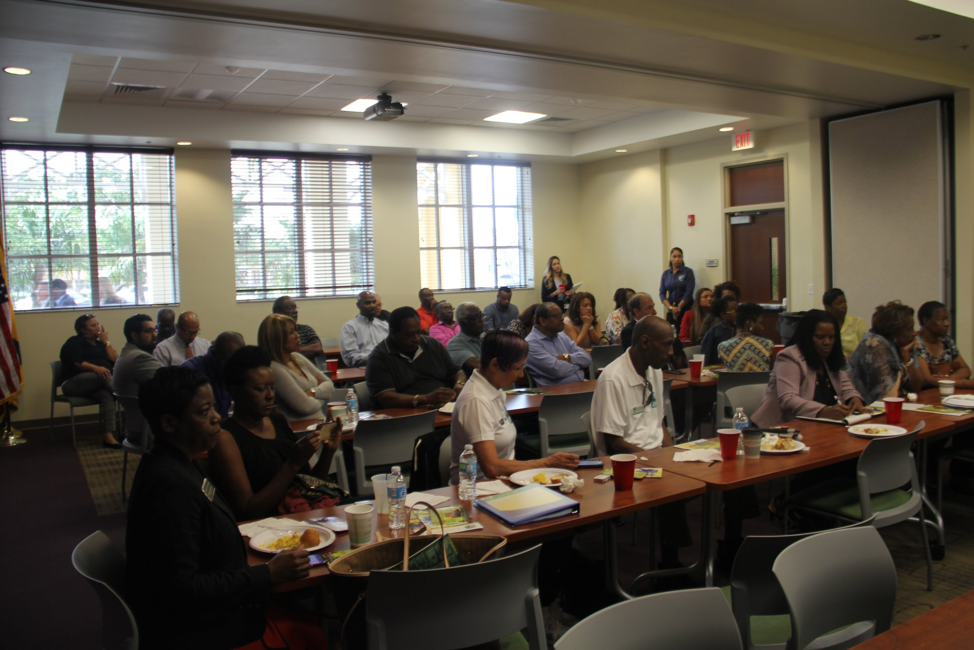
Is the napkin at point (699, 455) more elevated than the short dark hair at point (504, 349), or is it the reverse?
the short dark hair at point (504, 349)

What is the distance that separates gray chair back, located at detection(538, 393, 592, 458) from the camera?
4445 mm

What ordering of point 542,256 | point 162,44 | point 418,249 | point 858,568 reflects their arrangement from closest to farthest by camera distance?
point 858,568 < point 162,44 < point 418,249 < point 542,256

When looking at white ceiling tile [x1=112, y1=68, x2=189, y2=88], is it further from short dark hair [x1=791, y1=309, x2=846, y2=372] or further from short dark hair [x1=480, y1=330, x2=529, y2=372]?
short dark hair [x1=791, y1=309, x2=846, y2=372]

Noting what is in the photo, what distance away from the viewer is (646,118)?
1012 cm

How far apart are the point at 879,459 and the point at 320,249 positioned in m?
8.43

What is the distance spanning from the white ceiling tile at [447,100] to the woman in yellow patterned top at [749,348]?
4.68m

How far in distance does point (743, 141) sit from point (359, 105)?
198 inches

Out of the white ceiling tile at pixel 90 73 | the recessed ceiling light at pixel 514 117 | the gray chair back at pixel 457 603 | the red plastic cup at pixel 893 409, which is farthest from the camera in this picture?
the recessed ceiling light at pixel 514 117

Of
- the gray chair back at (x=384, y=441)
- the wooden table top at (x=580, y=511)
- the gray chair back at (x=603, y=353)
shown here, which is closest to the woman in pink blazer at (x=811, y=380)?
the wooden table top at (x=580, y=511)

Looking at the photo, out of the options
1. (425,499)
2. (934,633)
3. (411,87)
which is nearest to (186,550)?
(425,499)

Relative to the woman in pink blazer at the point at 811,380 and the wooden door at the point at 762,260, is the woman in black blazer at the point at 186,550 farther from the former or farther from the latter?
the wooden door at the point at 762,260

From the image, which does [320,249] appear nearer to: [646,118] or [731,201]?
[646,118]

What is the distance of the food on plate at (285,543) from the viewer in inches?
90.5

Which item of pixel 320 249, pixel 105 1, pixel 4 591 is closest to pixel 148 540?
pixel 4 591
